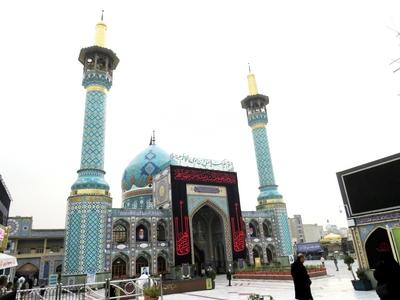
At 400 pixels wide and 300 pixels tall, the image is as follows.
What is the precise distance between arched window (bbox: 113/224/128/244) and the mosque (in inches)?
3.0

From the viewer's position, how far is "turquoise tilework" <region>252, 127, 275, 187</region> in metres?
32.3

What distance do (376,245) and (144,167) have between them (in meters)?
26.0

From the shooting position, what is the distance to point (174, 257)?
76.7 feet

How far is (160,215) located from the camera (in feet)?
85.3

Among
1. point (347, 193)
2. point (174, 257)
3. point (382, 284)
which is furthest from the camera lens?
point (174, 257)

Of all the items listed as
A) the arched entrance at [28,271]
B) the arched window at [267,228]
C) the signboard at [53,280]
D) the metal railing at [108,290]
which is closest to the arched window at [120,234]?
the signboard at [53,280]

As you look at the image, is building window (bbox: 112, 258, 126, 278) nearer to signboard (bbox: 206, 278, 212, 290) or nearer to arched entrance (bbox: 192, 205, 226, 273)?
arched entrance (bbox: 192, 205, 226, 273)

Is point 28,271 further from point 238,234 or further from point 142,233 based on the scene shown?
point 238,234

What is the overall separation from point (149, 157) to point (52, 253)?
1534 centimetres

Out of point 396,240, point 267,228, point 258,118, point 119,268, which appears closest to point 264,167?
point 258,118

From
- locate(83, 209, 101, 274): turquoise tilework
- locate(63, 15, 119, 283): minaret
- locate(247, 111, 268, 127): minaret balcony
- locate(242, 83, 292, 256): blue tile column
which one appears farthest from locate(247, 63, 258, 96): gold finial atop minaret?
locate(83, 209, 101, 274): turquoise tilework

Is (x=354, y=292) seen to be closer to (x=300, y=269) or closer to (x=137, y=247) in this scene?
(x=300, y=269)

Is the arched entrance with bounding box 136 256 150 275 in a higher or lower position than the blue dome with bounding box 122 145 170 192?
lower

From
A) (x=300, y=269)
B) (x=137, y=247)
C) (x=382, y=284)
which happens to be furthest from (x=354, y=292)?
(x=137, y=247)
